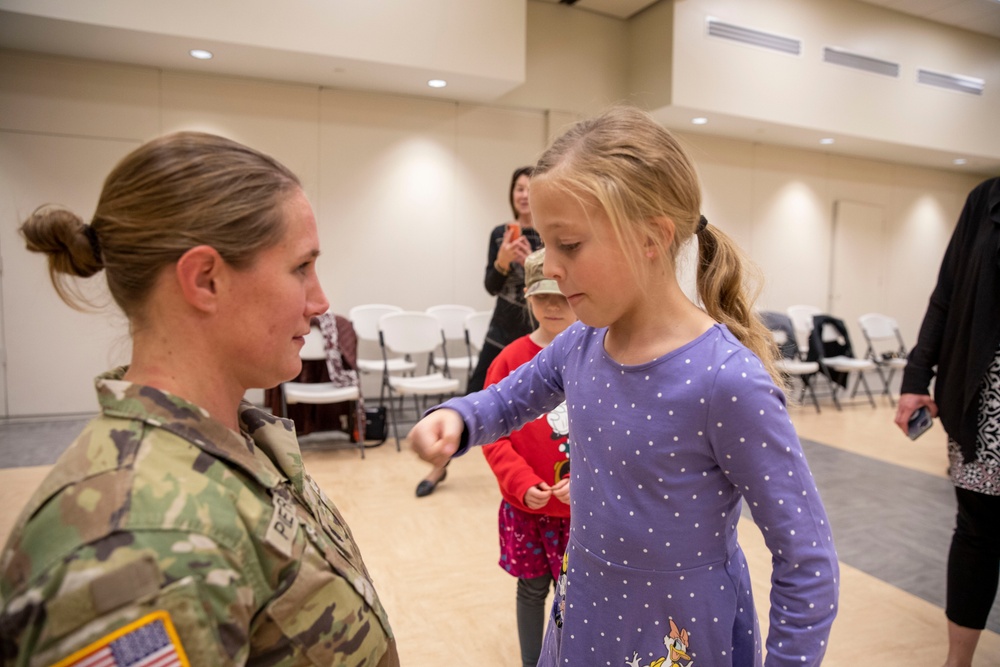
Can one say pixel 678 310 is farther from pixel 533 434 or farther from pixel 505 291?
pixel 505 291

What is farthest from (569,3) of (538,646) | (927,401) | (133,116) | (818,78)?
(538,646)

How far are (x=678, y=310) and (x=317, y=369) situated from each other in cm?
463

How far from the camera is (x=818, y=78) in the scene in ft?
25.1

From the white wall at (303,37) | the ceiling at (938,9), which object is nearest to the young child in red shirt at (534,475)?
the white wall at (303,37)

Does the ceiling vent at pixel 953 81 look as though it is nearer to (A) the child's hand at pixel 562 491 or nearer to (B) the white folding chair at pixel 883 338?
(B) the white folding chair at pixel 883 338

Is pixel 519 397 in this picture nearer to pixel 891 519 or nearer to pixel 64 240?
pixel 64 240

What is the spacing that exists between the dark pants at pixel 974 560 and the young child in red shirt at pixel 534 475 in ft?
4.05

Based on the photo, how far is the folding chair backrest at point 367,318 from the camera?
238 inches

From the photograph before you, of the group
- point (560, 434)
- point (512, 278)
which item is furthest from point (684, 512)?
point (512, 278)

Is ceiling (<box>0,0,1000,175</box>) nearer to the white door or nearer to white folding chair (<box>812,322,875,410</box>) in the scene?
the white door

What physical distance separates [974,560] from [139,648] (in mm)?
2255

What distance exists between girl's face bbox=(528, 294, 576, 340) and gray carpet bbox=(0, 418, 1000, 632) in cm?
223

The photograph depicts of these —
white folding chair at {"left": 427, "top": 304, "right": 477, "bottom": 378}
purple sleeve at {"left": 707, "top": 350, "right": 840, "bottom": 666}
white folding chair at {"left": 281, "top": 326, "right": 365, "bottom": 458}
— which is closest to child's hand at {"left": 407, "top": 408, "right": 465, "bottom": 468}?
purple sleeve at {"left": 707, "top": 350, "right": 840, "bottom": 666}

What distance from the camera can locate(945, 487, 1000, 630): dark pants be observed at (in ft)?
6.31
